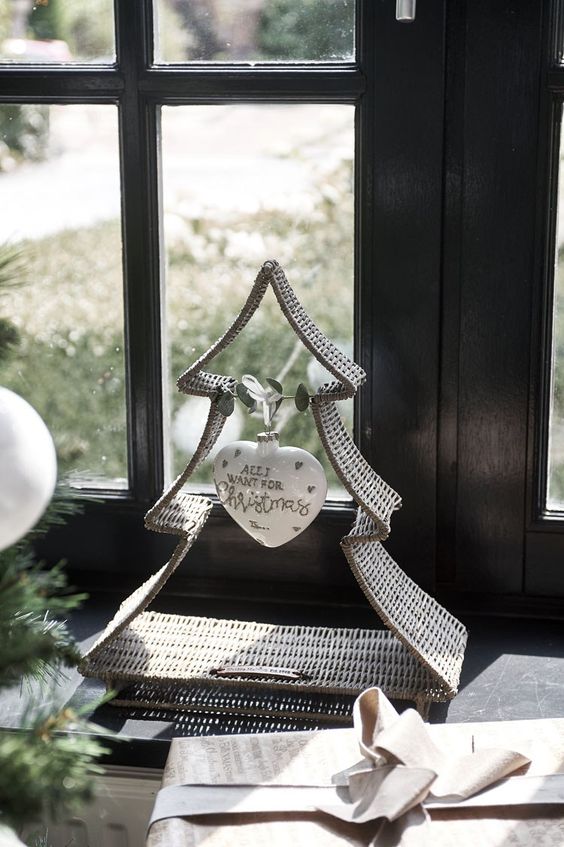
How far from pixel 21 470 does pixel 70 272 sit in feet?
3.03

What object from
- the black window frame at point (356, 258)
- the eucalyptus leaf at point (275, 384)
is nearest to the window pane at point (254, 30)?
the black window frame at point (356, 258)

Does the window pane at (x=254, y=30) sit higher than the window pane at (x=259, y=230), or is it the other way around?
the window pane at (x=254, y=30)

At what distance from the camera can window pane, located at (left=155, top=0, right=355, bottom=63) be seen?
153cm

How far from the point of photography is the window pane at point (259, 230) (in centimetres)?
158

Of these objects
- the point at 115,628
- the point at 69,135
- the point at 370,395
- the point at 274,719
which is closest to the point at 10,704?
the point at 115,628

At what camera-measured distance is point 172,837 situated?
1096mm

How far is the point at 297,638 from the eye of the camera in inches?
59.7

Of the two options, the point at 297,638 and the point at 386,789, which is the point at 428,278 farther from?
the point at 386,789

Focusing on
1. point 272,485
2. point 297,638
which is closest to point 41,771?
point 272,485

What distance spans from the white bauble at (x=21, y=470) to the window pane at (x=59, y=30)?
3.00ft

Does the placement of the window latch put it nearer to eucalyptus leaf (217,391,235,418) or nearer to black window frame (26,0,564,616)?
black window frame (26,0,564,616)

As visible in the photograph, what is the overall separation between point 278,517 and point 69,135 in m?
0.65

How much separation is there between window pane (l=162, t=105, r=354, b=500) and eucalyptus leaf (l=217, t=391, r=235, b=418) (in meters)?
0.23

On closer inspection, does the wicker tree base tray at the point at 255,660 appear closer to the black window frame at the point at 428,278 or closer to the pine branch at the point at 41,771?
the black window frame at the point at 428,278
